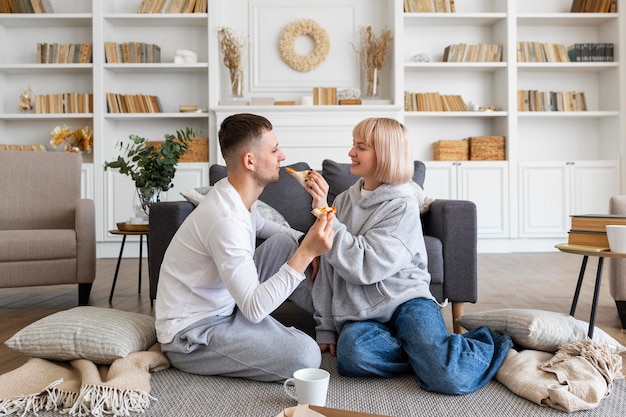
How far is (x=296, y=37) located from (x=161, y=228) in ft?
11.8

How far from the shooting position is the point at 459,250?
2475 millimetres

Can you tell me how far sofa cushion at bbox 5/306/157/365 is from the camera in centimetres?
185

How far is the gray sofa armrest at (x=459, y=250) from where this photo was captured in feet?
8.11

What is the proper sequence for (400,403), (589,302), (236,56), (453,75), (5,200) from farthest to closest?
(453,75) → (236,56) → (5,200) → (589,302) → (400,403)

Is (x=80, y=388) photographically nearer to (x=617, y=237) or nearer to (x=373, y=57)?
(x=617, y=237)

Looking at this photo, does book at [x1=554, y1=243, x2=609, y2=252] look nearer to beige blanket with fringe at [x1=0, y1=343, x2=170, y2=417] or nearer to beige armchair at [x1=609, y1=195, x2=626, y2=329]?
beige armchair at [x1=609, y1=195, x2=626, y2=329]

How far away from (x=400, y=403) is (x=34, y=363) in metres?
1.14

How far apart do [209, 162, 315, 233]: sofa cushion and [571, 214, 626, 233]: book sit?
1.22 meters

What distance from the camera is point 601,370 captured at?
5.63 feet

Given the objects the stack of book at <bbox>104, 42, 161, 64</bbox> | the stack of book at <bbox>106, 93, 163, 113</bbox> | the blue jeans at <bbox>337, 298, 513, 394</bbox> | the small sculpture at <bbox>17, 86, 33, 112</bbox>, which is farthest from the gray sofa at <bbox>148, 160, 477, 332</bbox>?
the small sculpture at <bbox>17, 86, 33, 112</bbox>

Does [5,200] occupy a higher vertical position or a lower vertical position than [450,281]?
higher

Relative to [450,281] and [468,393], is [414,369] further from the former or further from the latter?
[450,281]

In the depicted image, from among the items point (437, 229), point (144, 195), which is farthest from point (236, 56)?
point (437, 229)

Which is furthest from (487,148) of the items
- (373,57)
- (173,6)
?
(173,6)
